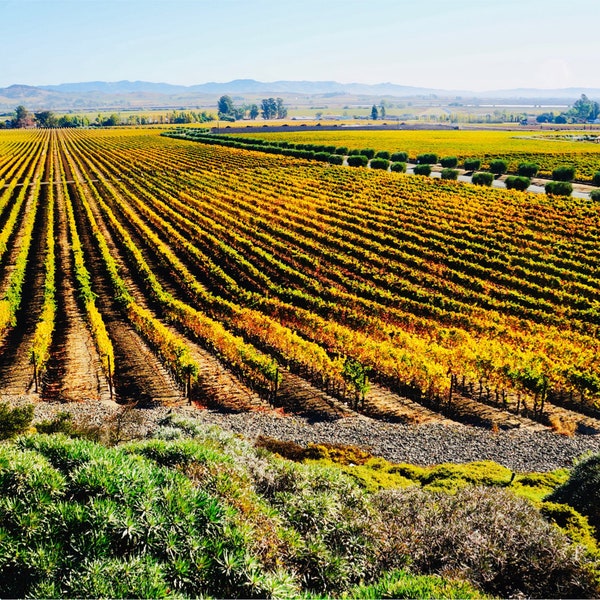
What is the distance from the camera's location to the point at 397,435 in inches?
728

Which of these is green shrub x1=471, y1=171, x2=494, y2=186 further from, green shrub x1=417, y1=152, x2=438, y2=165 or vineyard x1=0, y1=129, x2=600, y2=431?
green shrub x1=417, y1=152, x2=438, y2=165

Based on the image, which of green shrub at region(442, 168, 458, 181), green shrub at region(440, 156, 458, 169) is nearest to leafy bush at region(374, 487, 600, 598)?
green shrub at region(442, 168, 458, 181)

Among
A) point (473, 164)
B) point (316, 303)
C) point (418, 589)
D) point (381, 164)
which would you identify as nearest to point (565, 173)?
point (473, 164)

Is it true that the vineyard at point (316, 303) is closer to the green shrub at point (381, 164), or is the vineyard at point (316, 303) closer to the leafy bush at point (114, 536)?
the leafy bush at point (114, 536)

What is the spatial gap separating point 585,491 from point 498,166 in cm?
8237

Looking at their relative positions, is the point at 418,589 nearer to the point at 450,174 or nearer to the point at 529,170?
the point at 450,174

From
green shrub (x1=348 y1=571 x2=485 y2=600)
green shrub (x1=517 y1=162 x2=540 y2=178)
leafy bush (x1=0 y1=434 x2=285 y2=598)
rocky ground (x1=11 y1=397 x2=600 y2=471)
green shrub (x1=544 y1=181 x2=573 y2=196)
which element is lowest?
rocky ground (x1=11 y1=397 x2=600 y2=471)

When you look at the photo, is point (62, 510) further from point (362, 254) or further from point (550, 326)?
point (362, 254)

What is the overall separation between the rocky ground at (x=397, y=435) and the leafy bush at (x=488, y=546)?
269 inches

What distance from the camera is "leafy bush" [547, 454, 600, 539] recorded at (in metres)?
10.6

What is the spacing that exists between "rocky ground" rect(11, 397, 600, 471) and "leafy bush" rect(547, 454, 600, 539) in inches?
176

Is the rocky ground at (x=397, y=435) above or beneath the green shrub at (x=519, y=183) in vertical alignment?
beneath

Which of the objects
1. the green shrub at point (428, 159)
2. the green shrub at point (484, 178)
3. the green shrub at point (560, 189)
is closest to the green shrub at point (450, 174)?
the green shrub at point (484, 178)

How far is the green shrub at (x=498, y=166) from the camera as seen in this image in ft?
281
